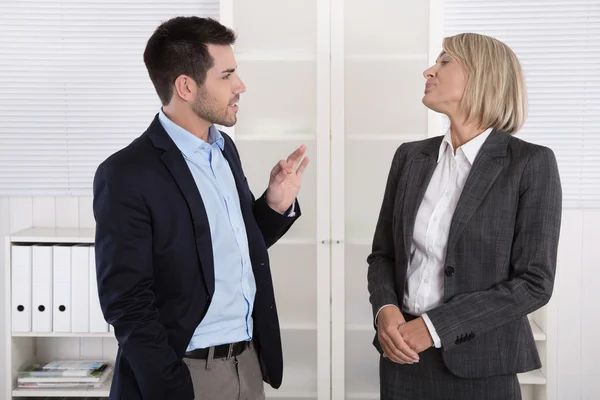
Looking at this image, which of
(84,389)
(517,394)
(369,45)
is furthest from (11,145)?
(517,394)

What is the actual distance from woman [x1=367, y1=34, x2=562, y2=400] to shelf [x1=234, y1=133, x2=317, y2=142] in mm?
1251

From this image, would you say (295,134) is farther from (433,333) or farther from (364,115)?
(433,333)

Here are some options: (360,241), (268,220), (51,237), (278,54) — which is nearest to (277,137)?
(278,54)

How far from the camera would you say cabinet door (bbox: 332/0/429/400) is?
318 centimetres

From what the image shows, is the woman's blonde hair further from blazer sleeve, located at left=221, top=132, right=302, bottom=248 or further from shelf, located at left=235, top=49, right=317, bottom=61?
shelf, located at left=235, top=49, right=317, bottom=61

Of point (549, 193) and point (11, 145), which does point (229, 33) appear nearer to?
point (549, 193)

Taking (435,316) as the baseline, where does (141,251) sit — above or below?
above

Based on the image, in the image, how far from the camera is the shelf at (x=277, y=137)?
10.6 ft

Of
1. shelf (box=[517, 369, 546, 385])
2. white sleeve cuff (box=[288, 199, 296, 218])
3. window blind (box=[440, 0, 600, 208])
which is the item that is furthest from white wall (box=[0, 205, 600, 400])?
white sleeve cuff (box=[288, 199, 296, 218])

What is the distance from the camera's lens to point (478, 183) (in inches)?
72.5

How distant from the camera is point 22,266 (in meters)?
3.32

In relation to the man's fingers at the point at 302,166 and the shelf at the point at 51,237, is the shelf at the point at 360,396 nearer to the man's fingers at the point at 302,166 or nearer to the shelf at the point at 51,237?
the shelf at the point at 51,237

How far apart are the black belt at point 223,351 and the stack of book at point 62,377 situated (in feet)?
5.84

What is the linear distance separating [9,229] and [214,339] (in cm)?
225
